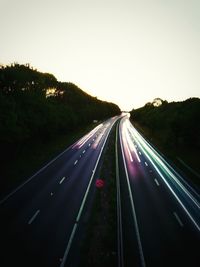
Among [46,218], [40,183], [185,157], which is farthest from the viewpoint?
[185,157]

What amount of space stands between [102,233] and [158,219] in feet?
15.8

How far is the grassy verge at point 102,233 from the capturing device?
12910mm

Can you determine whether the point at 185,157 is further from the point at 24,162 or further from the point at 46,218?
the point at 46,218

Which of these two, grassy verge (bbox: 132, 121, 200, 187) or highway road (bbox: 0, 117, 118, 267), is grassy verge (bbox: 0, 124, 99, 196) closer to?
highway road (bbox: 0, 117, 118, 267)

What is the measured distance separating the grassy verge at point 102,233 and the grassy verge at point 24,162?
29.0 feet

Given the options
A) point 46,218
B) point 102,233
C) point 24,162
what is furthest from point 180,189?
point 24,162

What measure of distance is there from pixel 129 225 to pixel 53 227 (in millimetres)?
5539

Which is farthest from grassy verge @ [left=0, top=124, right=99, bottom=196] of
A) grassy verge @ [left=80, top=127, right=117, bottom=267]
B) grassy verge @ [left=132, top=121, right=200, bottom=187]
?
grassy verge @ [left=132, top=121, right=200, bottom=187]

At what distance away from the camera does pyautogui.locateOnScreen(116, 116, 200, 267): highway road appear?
13398mm

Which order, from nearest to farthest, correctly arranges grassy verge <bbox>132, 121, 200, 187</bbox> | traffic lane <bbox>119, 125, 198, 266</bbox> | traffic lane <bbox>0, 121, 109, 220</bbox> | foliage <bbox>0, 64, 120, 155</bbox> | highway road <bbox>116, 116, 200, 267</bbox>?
1. highway road <bbox>116, 116, 200, 267</bbox>
2. traffic lane <bbox>119, 125, 198, 266</bbox>
3. traffic lane <bbox>0, 121, 109, 220</bbox>
4. foliage <bbox>0, 64, 120, 155</bbox>
5. grassy verge <bbox>132, 121, 200, 187</bbox>

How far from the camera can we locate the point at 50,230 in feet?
49.8

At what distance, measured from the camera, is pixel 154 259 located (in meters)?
13.1

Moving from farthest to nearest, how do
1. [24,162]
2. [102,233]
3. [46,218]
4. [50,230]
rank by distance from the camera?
[24,162]
[46,218]
[102,233]
[50,230]

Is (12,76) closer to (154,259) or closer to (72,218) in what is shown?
(72,218)
